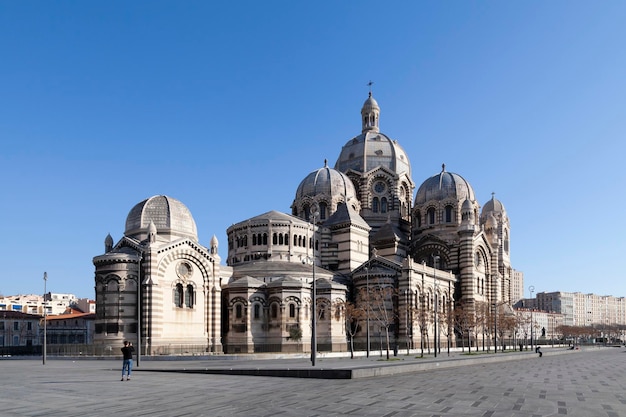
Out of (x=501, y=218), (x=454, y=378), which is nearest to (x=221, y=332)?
(x=454, y=378)

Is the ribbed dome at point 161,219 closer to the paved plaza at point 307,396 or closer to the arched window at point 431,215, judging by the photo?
the paved plaza at point 307,396

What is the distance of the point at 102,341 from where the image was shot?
5859 centimetres

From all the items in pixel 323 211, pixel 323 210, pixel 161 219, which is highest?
pixel 323 210

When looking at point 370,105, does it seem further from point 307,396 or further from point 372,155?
point 307,396

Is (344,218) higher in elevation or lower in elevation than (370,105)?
lower

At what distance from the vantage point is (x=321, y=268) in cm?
7700

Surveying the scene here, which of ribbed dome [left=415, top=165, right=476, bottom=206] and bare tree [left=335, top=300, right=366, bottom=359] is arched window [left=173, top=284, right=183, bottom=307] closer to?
bare tree [left=335, top=300, right=366, bottom=359]

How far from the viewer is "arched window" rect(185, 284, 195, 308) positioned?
6334 cm

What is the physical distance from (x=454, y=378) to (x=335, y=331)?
3978cm

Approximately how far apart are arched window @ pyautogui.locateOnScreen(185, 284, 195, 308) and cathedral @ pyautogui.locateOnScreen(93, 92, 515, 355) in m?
0.12

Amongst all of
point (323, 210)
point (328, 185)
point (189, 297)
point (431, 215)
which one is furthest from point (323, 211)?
point (189, 297)

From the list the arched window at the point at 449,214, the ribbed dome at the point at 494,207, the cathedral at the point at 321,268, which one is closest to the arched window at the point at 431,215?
the cathedral at the point at 321,268

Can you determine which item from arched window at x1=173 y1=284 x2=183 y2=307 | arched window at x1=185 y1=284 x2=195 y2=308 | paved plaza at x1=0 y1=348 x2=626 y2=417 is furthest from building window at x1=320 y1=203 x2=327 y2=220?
paved plaza at x1=0 y1=348 x2=626 y2=417

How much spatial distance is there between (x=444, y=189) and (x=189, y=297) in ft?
139
